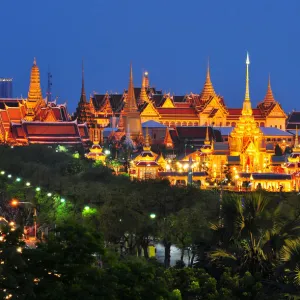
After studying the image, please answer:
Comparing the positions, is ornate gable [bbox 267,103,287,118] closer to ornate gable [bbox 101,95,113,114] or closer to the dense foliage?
ornate gable [bbox 101,95,113,114]

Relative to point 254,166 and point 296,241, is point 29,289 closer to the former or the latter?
point 296,241

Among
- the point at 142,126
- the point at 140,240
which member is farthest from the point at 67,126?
the point at 140,240

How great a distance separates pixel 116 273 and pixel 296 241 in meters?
3.81

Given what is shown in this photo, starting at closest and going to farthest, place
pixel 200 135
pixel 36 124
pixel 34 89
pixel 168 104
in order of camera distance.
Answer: pixel 36 124, pixel 200 135, pixel 34 89, pixel 168 104

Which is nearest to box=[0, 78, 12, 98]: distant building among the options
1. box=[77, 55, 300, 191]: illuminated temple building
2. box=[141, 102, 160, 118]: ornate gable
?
box=[77, 55, 300, 191]: illuminated temple building

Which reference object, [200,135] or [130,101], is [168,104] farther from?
[200,135]

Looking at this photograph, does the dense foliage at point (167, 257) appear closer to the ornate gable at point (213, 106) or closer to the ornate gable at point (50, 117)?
the ornate gable at point (50, 117)

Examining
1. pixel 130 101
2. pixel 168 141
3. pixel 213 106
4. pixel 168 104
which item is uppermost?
pixel 130 101

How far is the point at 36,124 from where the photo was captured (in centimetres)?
8431

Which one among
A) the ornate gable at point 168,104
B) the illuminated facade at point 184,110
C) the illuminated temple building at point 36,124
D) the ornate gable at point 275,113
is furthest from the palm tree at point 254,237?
the ornate gable at point 168,104

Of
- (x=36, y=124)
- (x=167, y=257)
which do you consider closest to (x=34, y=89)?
(x=36, y=124)

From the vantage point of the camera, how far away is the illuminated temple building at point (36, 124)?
83.5 metres

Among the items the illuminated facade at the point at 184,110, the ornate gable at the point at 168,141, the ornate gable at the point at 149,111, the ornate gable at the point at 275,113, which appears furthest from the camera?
the ornate gable at the point at 275,113

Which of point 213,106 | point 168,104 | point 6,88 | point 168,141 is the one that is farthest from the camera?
point 6,88
